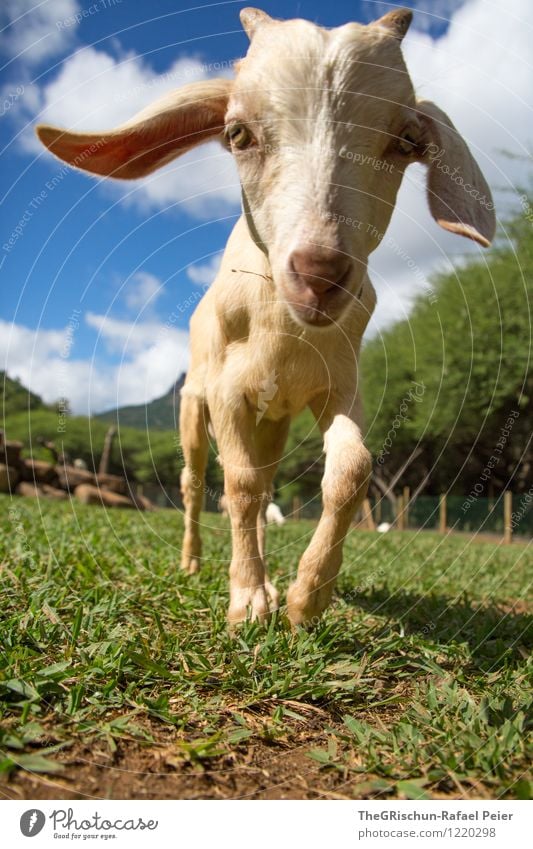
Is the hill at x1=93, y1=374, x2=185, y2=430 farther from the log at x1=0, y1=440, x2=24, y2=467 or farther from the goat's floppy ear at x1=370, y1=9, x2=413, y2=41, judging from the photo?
the log at x1=0, y1=440, x2=24, y2=467

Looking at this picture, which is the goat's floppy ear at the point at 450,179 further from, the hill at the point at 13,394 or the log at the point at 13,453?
the log at the point at 13,453

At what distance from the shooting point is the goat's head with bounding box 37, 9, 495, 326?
2885 millimetres

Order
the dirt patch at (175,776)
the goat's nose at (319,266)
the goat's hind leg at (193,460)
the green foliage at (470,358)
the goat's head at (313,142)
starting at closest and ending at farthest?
the dirt patch at (175,776) → the goat's nose at (319,266) → the goat's head at (313,142) → the goat's hind leg at (193,460) → the green foliage at (470,358)

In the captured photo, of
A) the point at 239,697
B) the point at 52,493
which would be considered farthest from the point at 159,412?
the point at 52,493

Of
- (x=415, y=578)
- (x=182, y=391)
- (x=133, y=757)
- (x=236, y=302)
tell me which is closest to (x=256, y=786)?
(x=133, y=757)

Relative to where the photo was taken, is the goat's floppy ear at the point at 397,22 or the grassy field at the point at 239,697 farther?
the goat's floppy ear at the point at 397,22

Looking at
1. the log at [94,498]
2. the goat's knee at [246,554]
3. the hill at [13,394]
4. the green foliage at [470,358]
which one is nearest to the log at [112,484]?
the log at [94,498]

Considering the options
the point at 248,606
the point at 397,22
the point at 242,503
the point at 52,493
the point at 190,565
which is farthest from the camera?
the point at 52,493

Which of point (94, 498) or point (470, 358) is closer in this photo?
point (94, 498)

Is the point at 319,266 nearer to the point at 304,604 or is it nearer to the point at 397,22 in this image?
the point at 397,22

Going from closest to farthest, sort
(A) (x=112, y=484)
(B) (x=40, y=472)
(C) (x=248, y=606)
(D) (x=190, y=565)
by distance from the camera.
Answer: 1. (C) (x=248, y=606)
2. (D) (x=190, y=565)
3. (B) (x=40, y=472)
4. (A) (x=112, y=484)

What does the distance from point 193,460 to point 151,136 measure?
2961mm

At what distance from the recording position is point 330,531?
3.46 metres

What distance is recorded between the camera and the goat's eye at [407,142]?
10.6ft
